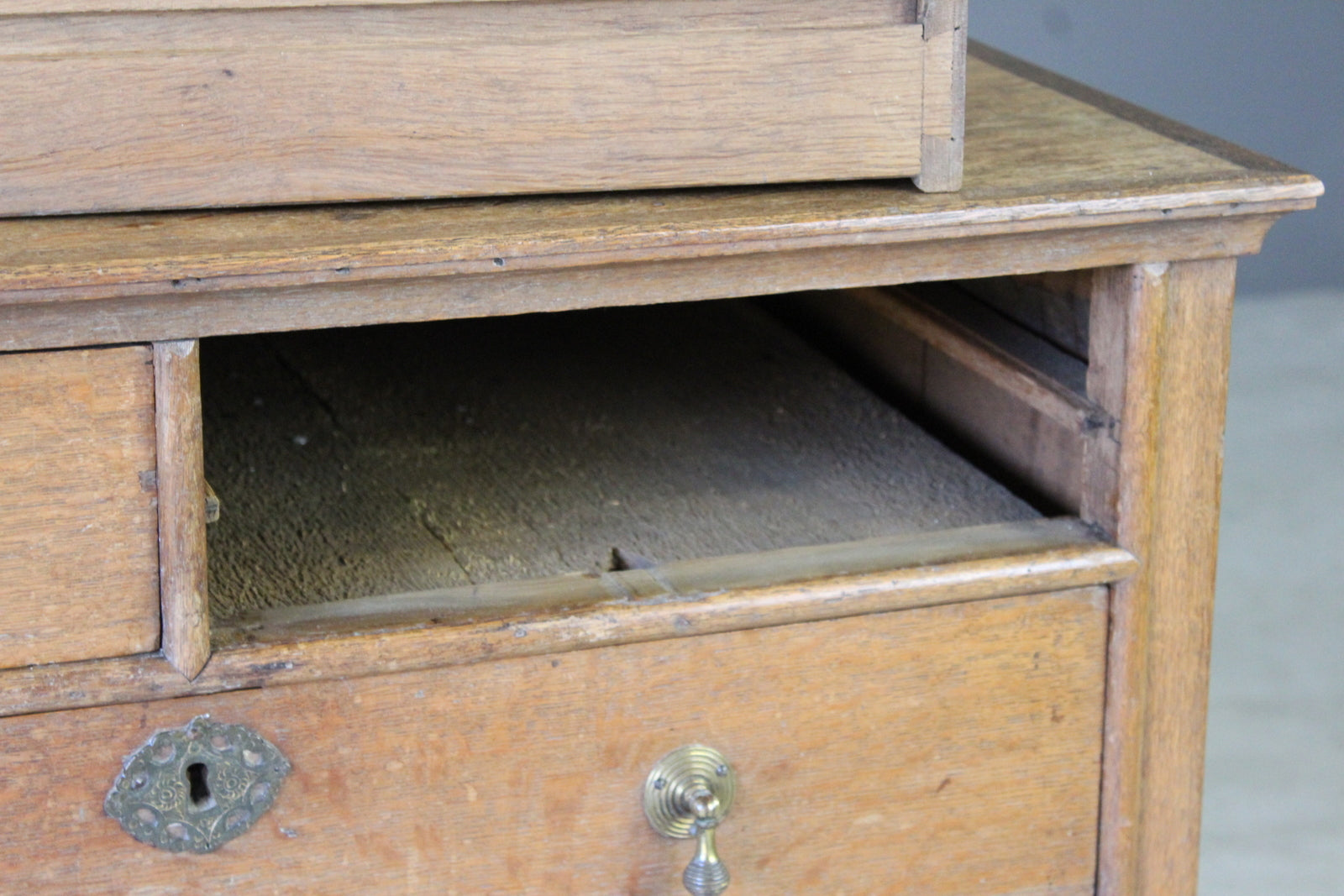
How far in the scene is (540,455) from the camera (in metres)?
1.33

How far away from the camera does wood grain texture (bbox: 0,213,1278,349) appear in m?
0.86

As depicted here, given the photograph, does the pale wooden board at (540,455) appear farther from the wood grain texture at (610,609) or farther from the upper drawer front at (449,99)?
the upper drawer front at (449,99)

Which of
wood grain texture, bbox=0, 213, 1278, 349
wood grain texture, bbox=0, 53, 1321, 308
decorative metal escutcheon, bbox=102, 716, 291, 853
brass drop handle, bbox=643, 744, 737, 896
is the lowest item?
brass drop handle, bbox=643, 744, 737, 896

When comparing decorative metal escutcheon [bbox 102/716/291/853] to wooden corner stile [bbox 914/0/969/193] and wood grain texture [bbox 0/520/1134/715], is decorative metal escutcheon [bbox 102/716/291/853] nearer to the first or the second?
wood grain texture [bbox 0/520/1134/715]

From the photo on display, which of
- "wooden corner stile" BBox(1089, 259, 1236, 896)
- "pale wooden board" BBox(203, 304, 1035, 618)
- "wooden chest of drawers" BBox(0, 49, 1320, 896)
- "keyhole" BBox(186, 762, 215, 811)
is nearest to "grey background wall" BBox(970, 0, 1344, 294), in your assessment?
"pale wooden board" BBox(203, 304, 1035, 618)

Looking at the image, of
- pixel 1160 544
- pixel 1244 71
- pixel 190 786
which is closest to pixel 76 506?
pixel 190 786

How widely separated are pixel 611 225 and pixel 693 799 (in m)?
0.33

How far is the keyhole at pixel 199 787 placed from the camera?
95 centimetres

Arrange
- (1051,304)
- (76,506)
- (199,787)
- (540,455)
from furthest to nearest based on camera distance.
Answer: (540,455)
(1051,304)
(199,787)
(76,506)

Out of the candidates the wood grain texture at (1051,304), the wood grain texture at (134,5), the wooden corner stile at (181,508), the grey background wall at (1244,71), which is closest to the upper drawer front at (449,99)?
the wood grain texture at (134,5)

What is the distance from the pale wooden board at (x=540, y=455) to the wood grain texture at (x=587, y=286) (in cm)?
20

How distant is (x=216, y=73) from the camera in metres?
0.90

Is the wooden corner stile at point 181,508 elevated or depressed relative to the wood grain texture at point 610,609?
elevated

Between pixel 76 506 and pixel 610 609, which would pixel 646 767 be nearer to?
pixel 610 609
